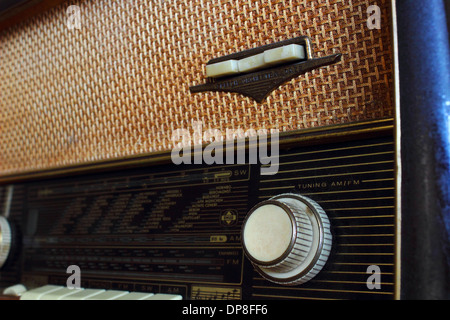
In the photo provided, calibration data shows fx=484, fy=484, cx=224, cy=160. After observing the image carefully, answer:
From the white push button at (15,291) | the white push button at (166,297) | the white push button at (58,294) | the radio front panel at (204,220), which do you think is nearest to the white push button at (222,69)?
the radio front panel at (204,220)

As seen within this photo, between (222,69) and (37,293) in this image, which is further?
(37,293)

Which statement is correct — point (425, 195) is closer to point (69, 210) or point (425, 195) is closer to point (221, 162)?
point (221, 162)

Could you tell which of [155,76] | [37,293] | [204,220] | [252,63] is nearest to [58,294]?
[37,293]

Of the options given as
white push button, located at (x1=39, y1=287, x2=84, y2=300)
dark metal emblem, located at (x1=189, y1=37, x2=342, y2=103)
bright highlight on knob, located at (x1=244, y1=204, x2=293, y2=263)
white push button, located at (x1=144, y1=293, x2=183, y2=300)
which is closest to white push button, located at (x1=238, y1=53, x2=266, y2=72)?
dark metal emblem, located at (x1=189, y1=37, x2=342, y2=103)

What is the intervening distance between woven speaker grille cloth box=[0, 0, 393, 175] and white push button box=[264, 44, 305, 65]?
28 millimetres

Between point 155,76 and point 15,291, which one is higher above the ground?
point 155,76

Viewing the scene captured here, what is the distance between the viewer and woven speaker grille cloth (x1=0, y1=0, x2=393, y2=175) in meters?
0.71

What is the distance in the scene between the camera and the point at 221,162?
837 mm

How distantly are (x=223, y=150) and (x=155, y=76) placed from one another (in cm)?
23

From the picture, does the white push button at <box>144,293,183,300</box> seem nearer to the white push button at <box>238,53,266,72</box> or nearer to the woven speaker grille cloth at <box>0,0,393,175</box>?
the woven speaker grille cloth at <box>0,0,393,175</box>

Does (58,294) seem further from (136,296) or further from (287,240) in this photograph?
(287,240)

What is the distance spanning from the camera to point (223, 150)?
2.68 ft

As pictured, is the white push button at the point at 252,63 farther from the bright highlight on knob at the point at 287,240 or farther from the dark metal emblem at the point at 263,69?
the bright highlight on knob at the point at 287,240
